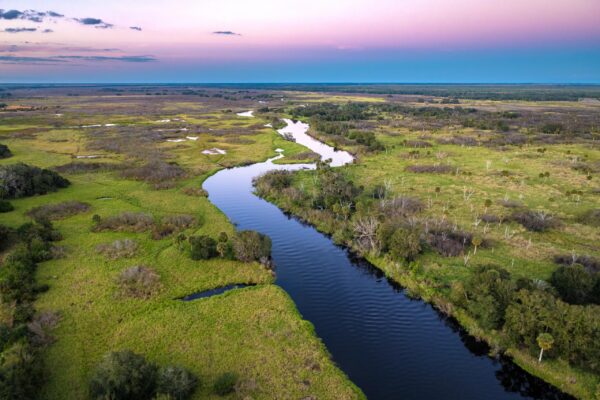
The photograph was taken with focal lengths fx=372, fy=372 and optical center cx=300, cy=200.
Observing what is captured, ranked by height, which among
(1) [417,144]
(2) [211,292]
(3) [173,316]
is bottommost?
(2) [211,292]

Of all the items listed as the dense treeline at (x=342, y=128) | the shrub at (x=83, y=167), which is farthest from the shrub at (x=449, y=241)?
the shrub at (x=83, y=167)

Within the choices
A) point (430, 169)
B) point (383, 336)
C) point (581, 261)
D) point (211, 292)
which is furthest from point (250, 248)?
point (430, 169)

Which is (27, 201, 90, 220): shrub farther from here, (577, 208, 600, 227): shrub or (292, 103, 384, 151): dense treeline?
(577, 208, 600, 227): shrub

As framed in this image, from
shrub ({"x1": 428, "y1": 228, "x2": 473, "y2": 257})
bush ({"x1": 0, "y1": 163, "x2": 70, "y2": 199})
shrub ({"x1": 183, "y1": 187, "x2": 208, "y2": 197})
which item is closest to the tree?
shrub ({"x1": 428, "y1": 228, "x2": 473, "y2": 257})

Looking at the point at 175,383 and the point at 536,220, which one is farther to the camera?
the point at 536,220

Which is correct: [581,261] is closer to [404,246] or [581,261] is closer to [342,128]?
[404,246]

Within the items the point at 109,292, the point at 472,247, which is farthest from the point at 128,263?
the point at 472,247
